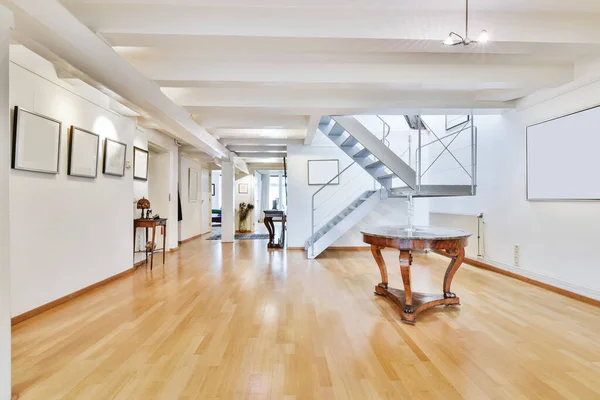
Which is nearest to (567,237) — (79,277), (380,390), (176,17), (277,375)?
(380,390)

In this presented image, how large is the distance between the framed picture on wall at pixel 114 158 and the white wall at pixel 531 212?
5.33m

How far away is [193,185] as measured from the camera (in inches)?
332

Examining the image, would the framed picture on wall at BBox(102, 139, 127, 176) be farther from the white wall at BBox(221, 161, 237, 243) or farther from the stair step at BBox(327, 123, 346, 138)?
the white wall at BBox(221, 161, 237, 243)

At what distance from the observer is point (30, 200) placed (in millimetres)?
2689

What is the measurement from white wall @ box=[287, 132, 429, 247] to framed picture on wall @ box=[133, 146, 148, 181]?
2839mm

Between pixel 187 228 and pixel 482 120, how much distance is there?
6.92 m

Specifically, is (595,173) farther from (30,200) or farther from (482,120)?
(30,200)

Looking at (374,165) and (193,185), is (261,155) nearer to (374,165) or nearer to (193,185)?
(193,185)

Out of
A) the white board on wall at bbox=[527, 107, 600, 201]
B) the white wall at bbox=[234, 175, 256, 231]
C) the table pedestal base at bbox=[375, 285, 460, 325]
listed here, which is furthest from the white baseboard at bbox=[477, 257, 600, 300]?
the white wall at bbox=[234, 175, 256, 231]

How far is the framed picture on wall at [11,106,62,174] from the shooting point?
2.51 metres

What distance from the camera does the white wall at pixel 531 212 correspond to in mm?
3213

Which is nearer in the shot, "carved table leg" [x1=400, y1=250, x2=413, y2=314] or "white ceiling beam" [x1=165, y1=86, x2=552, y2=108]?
"carved table leg" [x1=400, y1=250, x2=413, y2=314]

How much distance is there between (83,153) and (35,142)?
Result: 0.67 metres

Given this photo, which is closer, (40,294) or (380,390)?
(380,390)
